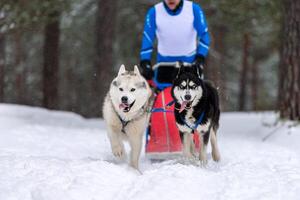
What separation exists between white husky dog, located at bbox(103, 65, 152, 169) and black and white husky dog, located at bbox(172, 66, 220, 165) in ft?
1.30

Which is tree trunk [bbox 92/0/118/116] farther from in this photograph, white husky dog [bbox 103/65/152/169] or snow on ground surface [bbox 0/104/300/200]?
white husky dog [bbox 103/65/152/169]

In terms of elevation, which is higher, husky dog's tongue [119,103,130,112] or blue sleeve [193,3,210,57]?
blue sleeve [193,3,210,57]

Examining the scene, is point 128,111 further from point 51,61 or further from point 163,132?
point 51,61

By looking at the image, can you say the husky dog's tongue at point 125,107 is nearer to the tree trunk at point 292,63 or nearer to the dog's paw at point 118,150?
the dog's paw at point 118,150

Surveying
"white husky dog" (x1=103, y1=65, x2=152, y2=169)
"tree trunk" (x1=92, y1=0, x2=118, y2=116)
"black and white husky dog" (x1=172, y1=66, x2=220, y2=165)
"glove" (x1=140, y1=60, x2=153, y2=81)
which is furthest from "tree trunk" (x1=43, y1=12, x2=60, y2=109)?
"black and white husky dog" (x1=172, y1=66, x2=220, y2=165)

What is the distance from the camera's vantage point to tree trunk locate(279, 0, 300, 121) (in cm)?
817

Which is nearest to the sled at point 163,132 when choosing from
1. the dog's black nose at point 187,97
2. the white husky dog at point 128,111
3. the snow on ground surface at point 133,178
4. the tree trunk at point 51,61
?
the snow on ground surface at point 133,178

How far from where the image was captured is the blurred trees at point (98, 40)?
1020cm

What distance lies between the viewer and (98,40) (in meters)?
12.7

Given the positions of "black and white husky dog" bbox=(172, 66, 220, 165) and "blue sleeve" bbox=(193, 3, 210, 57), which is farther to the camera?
"blue sleeve" bbox=(193, 3, 210, 57)

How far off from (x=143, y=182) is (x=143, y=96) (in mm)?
1531

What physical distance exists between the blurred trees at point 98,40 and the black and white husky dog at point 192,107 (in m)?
1.92

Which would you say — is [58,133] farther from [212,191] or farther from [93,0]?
[93,0]

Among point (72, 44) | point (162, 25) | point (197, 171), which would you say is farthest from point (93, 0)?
point (197, 171)
